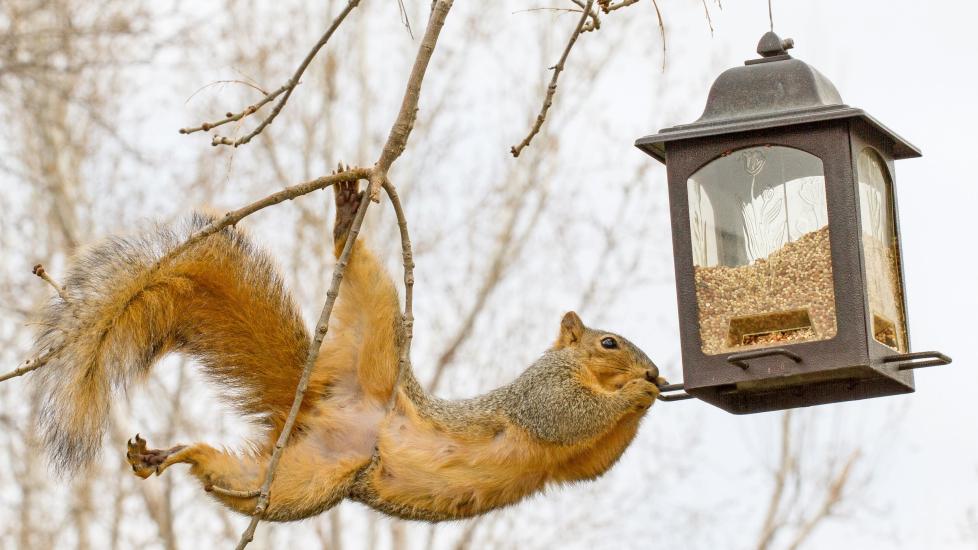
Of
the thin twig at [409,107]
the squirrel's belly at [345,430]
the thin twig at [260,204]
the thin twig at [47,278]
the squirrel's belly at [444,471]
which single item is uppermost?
the thin twig at [409,107]

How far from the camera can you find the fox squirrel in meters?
4.03

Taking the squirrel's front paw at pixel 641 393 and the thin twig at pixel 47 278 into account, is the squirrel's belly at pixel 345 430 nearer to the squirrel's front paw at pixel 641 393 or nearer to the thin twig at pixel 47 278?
the squirrel's front paw at pixel 641 393

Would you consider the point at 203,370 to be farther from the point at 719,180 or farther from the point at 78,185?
the point at 78,185

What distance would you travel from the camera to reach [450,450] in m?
4.14

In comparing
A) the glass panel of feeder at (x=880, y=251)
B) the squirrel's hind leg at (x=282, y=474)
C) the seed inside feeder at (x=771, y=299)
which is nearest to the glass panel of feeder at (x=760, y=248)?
the seed inside feeder at (x=771, y=299)

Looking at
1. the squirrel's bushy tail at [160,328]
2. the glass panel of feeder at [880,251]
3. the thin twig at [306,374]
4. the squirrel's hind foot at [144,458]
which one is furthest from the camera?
the squirrel's hind foot at [144,458]

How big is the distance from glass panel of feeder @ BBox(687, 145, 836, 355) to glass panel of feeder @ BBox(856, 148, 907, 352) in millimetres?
111

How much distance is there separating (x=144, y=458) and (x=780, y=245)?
5.24ft

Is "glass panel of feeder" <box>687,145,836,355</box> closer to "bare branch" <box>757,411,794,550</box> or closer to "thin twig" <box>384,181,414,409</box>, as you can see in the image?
"thin twig" <box>384,181,414,409</box>

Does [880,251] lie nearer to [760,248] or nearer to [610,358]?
[760,248]

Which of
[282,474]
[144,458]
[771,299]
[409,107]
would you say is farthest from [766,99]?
[144,458]

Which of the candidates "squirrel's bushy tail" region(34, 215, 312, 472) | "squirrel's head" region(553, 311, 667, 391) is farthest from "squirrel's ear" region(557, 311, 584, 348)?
"squirrel's bushy tail" region(34, 215, 312, 472)

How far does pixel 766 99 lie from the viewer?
11.5 ft

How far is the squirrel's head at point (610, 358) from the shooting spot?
4.30m
